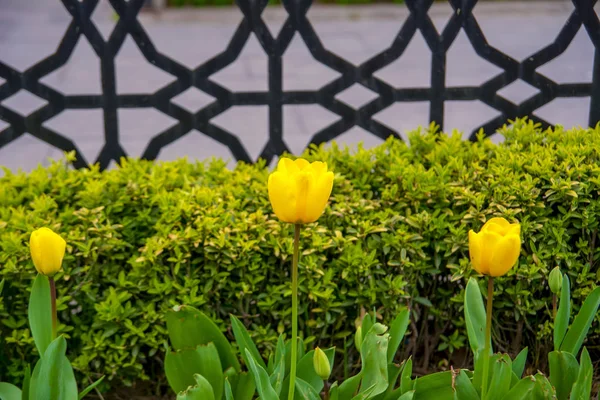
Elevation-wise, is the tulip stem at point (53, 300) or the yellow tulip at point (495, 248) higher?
the yellow tulip at point (495, 248)

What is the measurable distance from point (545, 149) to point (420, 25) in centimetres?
65

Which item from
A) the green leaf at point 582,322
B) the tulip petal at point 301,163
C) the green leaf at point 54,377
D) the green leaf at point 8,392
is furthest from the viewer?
the green leaf at point 8,392

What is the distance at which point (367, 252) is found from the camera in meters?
2.52

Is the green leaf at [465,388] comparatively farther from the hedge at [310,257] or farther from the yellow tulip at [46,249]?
the yellow tulip at [46,249]

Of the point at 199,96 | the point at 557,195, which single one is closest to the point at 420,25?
the point at 557,195

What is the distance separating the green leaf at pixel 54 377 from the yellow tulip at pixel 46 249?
18 centimetres

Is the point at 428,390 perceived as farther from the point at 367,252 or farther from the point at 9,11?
the point at 9,11

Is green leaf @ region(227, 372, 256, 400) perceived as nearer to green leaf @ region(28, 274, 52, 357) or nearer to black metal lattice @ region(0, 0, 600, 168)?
green leaf @ region(28, 274, 52, 357)

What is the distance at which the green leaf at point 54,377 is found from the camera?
1.96m

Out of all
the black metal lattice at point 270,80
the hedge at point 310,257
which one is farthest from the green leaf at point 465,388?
the black metal lattice at point 270,80

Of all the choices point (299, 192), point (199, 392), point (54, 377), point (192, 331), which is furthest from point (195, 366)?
point (299, 192)

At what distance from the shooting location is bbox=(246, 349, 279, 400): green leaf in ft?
6.05

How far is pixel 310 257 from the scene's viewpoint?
8.01 ft

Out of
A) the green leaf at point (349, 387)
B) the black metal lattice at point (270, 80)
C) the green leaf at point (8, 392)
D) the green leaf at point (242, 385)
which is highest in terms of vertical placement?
the black metal lattice at point (270, 80)
